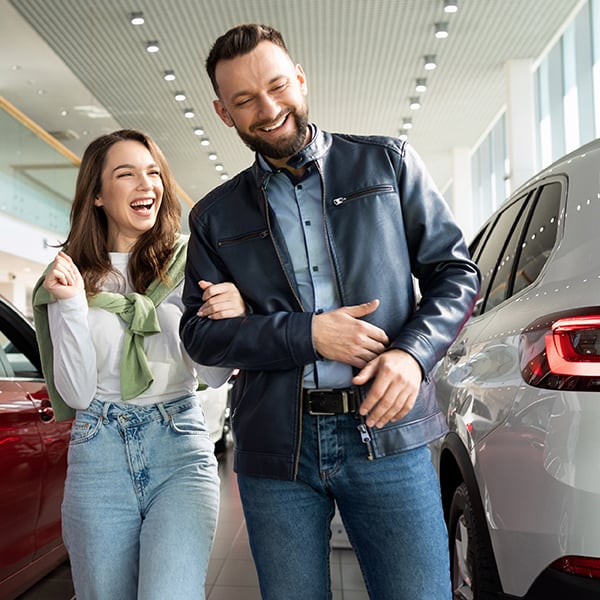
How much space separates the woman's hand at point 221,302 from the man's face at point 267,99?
28 cm

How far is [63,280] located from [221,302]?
1.85 feet

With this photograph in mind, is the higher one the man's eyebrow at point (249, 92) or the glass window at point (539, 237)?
the man's eyebrow at point (249, 92)

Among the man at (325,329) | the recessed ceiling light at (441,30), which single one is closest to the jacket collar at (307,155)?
the man at (325,329)

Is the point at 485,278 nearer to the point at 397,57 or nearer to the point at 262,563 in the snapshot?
the point at 262,563

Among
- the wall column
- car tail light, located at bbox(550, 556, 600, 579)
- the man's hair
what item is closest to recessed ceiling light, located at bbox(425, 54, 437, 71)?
the wall column

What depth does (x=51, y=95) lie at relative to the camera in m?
14.4

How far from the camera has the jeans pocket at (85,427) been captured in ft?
6.37

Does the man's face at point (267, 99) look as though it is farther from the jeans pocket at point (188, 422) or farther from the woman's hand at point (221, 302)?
the jeans pocket at point (188, 422)

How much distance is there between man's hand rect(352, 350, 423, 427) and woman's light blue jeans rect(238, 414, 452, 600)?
0.40ft

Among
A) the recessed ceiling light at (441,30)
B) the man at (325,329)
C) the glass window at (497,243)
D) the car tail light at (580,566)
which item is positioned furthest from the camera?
the recessed ceiling light at (441,30)

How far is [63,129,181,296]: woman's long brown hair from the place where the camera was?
214 cm

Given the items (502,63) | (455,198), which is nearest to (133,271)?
(502,63)

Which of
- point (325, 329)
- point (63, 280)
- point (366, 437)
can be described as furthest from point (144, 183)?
point (366, 437)

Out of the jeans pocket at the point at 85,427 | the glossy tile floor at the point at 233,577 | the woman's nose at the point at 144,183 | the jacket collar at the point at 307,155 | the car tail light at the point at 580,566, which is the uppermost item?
the woman's nose at the point at 144,183
